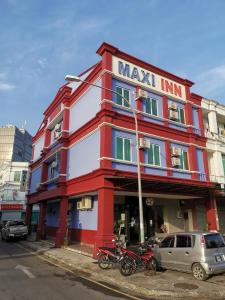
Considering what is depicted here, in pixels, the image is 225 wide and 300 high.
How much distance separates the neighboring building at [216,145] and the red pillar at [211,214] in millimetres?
1185

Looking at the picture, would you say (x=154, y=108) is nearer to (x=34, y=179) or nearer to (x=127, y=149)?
(x=127, y=149)

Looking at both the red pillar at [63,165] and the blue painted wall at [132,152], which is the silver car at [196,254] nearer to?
the blue painted wall at [132,152]

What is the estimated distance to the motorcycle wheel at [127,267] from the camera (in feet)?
35.9

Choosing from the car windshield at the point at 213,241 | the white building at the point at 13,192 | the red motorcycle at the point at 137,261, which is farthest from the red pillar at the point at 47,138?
the white building at the point at 13,192

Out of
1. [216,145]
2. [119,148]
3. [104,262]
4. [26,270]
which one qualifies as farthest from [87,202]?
[216,145]

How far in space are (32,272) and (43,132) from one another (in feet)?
70.1

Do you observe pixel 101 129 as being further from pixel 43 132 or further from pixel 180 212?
pixel 43 132

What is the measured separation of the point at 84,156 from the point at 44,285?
37.3ft

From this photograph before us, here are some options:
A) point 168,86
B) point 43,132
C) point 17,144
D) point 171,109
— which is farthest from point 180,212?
point 17,144

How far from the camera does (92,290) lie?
358 inches

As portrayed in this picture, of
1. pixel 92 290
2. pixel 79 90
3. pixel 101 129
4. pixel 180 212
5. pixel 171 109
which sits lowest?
pixel 92 290

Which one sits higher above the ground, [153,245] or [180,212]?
[180,212]

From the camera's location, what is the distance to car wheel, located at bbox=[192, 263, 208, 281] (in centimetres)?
1007

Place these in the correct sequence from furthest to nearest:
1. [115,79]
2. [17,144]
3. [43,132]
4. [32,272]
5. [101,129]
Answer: [17,144]
[43,132]
[115,79]
[101,129]
[32,272]
